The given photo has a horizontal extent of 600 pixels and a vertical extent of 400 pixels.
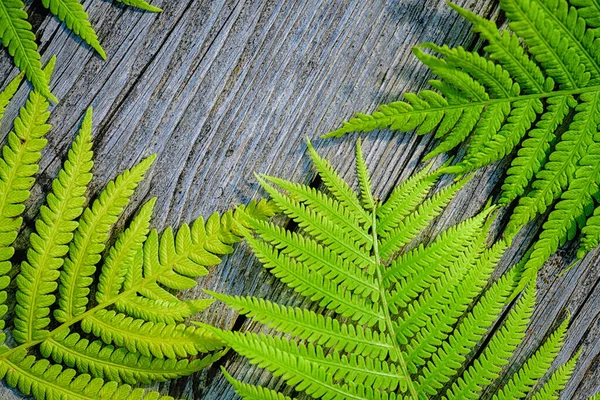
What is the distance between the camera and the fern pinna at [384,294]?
1.98m

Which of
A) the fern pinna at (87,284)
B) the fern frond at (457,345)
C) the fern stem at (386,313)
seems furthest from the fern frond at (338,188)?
the fern frond at (457,345)

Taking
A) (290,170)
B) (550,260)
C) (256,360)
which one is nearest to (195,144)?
(290,170)

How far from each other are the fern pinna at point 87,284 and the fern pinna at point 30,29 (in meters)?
0.08

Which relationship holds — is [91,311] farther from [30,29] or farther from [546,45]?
[546,45]

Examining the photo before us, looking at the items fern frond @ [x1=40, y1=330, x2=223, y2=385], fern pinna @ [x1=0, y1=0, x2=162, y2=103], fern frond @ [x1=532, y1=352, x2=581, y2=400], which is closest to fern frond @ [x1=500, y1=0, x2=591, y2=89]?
fern frond @ [x1=532, y1=352, x2=581, y2=400]

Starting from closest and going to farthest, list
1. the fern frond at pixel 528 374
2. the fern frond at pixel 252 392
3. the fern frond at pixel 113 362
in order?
the fern frond at pixel 252 392 → the fern frond at pixel 113 362 → the fern frond at pixel 528 374

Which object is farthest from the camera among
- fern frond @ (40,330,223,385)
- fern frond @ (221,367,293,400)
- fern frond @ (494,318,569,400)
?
fern frond @ (494,318,569,400)

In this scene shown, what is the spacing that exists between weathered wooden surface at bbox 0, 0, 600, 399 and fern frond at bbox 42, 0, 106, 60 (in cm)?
14

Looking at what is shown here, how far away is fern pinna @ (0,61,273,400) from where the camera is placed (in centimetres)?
197

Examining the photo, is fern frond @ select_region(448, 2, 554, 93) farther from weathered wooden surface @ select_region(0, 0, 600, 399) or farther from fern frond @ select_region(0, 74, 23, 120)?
fern frond @ select_region(0, 74, 23, 120)

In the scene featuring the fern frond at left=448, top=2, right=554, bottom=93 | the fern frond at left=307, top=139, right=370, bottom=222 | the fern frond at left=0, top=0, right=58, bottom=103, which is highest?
the fern frond at left=448, top=2, right=554, bottom=93

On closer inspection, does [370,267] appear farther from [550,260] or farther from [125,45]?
[125,45]

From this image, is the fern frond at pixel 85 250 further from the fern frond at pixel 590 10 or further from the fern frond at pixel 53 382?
the fern frond at pixel 590 10

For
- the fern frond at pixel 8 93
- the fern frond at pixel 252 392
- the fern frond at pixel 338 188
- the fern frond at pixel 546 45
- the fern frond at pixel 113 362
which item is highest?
the fern frond at pixel 546 45
